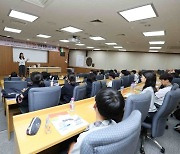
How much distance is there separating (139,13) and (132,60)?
9.54 metres

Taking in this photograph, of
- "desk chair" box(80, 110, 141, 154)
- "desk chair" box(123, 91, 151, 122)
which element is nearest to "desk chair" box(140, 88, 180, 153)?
"desk chair" box(123, 91, 151, 122)

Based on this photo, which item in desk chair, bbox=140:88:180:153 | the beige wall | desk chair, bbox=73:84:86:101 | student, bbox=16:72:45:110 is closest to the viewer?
desk chair, bbox=140:88:180:153

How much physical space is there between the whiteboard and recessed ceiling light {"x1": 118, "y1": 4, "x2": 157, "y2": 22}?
9.30 m

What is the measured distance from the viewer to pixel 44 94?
1.82 meters

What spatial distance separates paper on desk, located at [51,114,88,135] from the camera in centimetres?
126

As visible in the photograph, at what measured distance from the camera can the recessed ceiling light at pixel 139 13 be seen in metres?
2.85

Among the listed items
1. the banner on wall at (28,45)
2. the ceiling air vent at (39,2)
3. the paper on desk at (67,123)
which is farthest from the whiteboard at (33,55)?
the paper on desk at (67,123)

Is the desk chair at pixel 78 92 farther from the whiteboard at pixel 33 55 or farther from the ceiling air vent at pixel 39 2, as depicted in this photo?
the whiteboard at pixel 33 55

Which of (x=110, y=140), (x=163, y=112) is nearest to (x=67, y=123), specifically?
(x=110, y=140)

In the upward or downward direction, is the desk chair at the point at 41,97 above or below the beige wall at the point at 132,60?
below

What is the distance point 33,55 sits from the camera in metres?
11.0

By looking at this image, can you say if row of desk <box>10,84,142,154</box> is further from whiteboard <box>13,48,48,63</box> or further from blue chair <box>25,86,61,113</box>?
whiteboard <box>13,48,48,63</box>

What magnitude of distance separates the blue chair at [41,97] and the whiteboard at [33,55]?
9659 millimetres

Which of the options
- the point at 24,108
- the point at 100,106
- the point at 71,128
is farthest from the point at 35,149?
the point at 24,108
